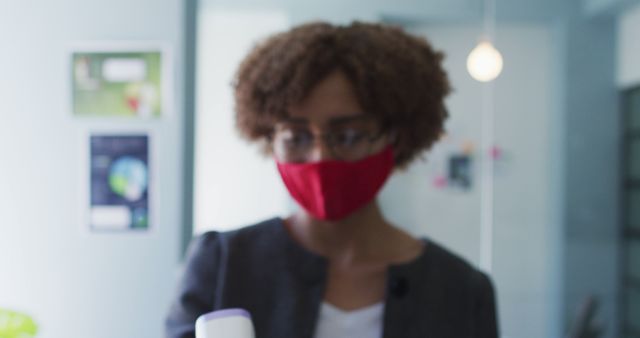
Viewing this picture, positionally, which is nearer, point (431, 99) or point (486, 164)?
point (431, 99)

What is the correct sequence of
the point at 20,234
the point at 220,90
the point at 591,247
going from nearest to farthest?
the point at 20,234
the point at 220,90
the point at 591,247

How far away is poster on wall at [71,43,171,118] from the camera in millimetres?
370

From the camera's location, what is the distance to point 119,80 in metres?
0.38

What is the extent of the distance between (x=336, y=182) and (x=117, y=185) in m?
0.16

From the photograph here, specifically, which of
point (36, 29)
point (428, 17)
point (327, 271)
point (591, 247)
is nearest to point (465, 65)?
point (428, 17)

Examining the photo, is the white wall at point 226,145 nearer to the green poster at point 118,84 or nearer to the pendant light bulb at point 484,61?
the green poster at point 118,84

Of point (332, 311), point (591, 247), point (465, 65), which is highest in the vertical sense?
point (465, 65)

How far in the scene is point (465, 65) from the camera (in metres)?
0.57

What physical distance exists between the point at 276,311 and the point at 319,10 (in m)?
0.28

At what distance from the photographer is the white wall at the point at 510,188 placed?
56 cm

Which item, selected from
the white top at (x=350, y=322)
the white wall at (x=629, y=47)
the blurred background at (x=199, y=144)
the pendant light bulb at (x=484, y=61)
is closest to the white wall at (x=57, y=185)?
the blurred background at (x=199, y=144)

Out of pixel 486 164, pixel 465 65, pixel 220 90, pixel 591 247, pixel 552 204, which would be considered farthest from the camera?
pixel 591 247

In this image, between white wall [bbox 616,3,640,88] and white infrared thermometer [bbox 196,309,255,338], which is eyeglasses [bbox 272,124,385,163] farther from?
white wall [bbox 616,3,640,88]

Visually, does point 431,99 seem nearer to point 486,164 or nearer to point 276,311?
point 276,311
